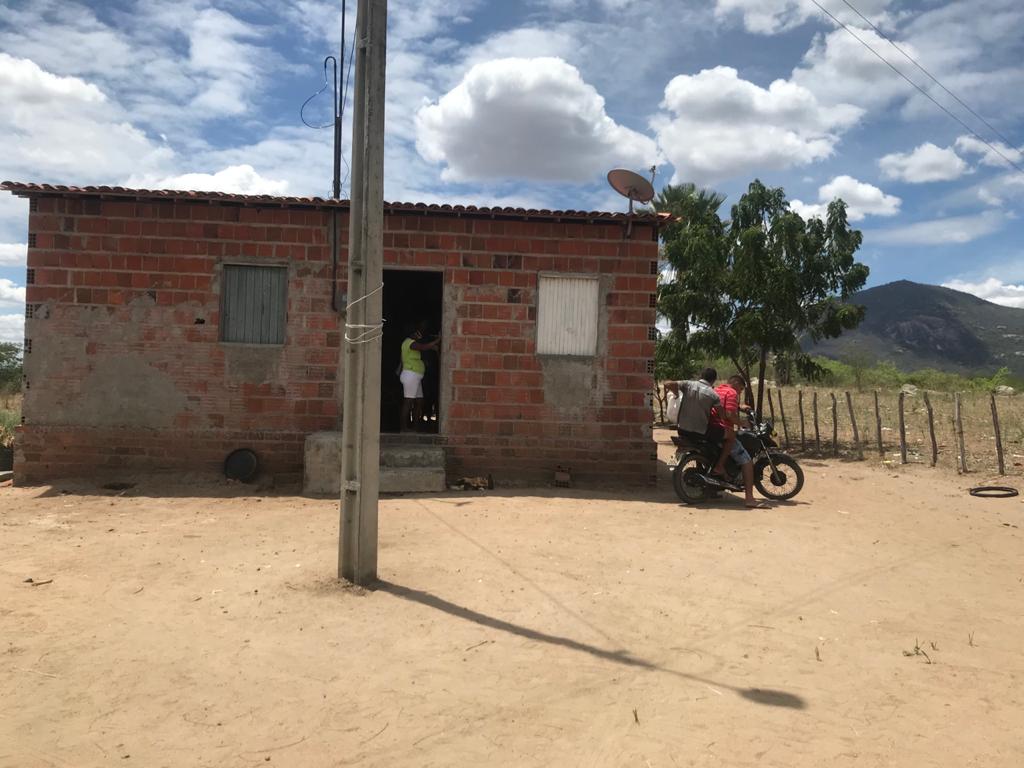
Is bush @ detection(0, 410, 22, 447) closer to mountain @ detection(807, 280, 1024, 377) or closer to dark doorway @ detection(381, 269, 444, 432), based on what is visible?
dark doorway @ detection(381, 269, 444, 432)

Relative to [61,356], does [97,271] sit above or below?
above

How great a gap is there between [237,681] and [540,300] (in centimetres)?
632

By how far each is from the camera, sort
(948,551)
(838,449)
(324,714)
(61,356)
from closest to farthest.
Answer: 1. (324,714)
2. (948,551)
3. (61,356)
4. (838,449)

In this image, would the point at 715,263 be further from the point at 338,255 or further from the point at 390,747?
the point at 390,747

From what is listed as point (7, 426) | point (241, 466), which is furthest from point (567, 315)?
point (7, 426)

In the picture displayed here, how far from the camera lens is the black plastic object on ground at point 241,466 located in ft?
28.8

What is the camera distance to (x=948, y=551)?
264 inches

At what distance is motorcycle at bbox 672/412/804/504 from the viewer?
8484 mm

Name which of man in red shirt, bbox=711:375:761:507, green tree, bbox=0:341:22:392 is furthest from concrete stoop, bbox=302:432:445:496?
green tree, bbox=0:341:22:392

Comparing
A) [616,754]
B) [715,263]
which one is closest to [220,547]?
[616,754]

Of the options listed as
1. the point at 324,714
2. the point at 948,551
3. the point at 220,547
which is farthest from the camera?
the point at 948,551

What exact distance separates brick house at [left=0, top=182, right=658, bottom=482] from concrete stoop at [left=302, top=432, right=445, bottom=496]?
360 mm

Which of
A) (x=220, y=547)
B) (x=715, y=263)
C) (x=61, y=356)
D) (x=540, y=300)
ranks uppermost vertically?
(x=715, y=263)

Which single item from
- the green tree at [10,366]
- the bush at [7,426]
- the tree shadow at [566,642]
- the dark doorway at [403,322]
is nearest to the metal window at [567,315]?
the dark doorway at [403,322]
